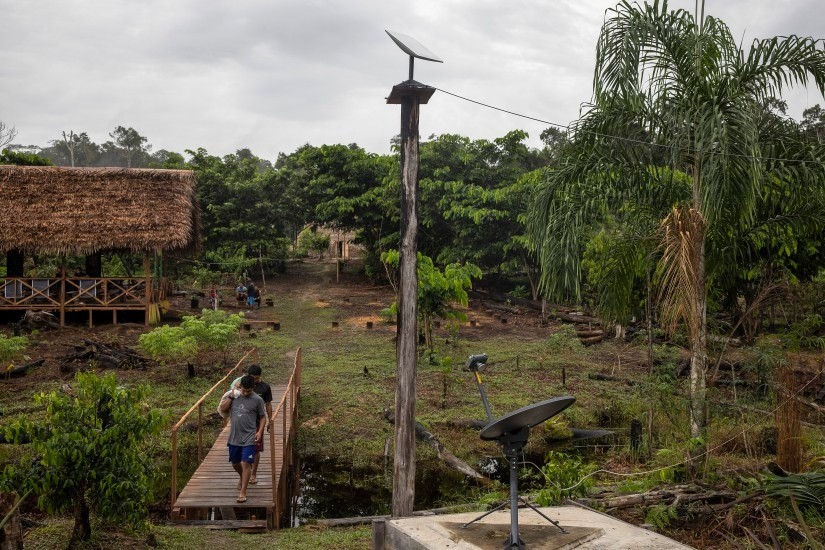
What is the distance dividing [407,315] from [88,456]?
3.10 m

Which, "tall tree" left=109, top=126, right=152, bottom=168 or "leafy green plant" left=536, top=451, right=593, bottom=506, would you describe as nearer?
"leafy green plant" left=536, top=451, right=593, bottom=506

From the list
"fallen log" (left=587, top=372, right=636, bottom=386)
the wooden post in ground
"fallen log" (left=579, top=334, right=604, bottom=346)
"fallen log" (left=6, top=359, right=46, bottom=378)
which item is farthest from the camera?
"fallen log" (left=579, top=334, right=604, bottom=346)

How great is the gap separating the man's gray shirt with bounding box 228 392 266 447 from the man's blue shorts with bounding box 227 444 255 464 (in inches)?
1.7

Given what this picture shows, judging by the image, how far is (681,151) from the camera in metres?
7.40

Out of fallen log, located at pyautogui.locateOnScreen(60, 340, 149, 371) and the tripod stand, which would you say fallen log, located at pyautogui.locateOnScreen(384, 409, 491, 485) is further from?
fallen log, located at pyautogui.locateOnScreen(60, 340, 149, 371)

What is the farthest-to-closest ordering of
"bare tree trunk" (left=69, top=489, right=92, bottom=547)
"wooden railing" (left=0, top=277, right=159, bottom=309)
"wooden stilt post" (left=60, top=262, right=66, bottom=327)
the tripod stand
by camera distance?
"wooden railing" (left=0, top=277, right=159, bottom=309)
"wooden stilt post" (left=60, top=262, right=66, bottom=327)
"bare tree trunk" (left=69, top=489, right=92, bottom=547)
the tripod stand

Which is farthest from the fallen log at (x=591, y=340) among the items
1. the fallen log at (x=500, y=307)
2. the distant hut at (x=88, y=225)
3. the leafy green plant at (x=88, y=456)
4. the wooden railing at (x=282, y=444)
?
the leafy green plant at (x=88, y=456)

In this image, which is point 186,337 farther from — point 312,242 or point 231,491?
point 312,242

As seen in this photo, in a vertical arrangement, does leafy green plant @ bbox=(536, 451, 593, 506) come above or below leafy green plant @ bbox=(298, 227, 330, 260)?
below

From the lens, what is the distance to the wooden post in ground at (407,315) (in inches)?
269

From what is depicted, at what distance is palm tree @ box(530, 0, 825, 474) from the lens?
6.97 meters

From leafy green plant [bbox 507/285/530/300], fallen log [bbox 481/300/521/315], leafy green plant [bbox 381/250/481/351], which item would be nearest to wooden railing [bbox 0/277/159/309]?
leafy green plant [bbox 381/250/481/351]

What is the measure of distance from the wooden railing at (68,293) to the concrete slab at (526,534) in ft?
52.8

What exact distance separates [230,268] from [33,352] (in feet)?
41.5
